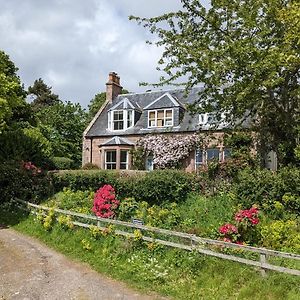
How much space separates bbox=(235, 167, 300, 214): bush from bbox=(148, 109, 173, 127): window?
14.4m

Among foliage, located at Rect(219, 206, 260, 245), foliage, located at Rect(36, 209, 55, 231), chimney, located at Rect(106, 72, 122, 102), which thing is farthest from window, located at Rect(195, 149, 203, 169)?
foliage, located at Rect(219, 206, 260, 245)

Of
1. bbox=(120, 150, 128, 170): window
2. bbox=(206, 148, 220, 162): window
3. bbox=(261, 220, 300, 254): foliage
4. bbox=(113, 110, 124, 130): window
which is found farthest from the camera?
bbox=(113, 110, 124, 130): window

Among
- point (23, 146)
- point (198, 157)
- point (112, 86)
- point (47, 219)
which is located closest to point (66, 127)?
point (112, 86)

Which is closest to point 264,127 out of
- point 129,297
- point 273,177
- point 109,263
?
point 273,177

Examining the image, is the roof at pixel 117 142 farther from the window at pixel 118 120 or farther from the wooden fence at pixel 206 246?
the wooden fence at pixel 206 246

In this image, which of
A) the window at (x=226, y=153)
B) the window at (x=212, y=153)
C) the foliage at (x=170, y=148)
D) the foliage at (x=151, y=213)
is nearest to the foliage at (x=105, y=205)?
the foliage at (x=151, y=213)

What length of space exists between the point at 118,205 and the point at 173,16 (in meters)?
8.99

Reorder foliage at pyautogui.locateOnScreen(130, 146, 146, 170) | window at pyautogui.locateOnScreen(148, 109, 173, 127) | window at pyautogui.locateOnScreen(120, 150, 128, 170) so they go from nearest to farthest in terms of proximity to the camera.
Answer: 1. foliage at pyautogui.locateOnScreen(130, 146, 146, 170)
2. window at pyautogui.locateOnScreen(148, 109, 173, 127)
3. window at pyautogui.locateOnScreen(120, 150, 128, 170)

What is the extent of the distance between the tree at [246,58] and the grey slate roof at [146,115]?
11119mm

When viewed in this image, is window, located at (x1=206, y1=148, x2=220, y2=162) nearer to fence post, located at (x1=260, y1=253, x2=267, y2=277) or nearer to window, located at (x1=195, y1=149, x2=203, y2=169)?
window, located at (x1=195, y1=149, x2=203, y2=169)

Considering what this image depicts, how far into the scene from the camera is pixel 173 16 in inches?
691

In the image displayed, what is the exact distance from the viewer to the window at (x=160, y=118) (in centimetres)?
3120

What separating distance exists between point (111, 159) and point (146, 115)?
4.77 m

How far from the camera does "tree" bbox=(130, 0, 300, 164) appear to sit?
14820 mm
